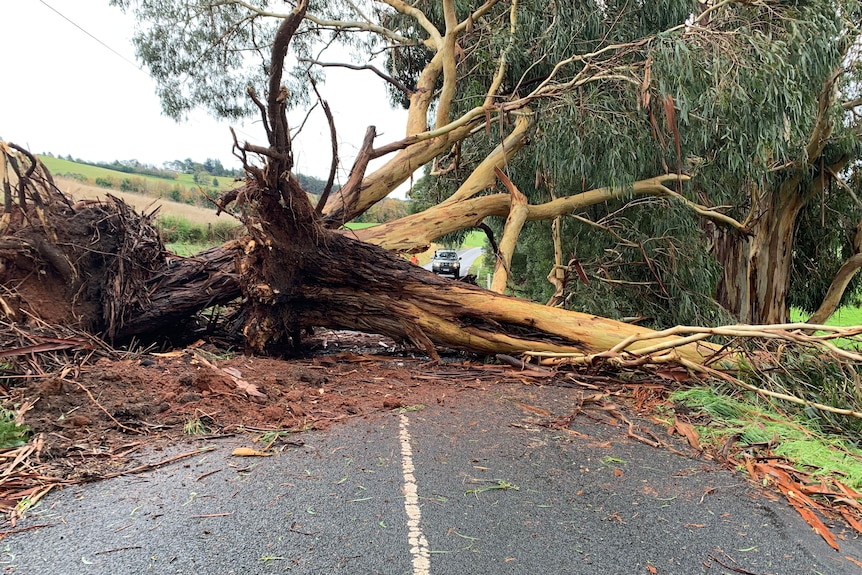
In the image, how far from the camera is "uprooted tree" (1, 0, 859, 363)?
5.73 m

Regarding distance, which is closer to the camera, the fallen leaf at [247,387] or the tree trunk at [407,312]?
the fallen leaf at [247,387]

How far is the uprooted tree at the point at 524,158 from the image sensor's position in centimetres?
573

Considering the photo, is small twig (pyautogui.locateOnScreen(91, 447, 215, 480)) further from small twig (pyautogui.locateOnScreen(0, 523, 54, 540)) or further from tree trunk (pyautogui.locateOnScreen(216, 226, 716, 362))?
tree trunk (pyautogui.locateOnScreen(216, 226, 716, 362))

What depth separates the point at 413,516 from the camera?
8.60 ft

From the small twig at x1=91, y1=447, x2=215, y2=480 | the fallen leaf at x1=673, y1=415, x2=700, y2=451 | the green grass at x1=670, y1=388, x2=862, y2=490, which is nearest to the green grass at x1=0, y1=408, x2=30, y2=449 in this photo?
the small twig at x1=91, y1=447, x2=215, y2=480

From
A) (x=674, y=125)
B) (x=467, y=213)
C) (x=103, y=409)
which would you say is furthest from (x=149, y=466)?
(x=467, y=213)

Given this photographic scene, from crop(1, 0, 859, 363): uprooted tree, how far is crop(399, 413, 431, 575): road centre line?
272 cm

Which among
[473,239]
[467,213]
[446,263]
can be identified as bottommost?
[446,263]

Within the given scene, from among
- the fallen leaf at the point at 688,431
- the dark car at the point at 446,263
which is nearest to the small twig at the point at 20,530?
the fallen leaf at the point at 688,431

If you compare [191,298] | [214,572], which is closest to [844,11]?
[191,298]

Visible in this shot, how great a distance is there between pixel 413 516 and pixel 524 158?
350 inches

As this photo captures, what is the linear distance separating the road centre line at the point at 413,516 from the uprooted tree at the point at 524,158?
2718mm

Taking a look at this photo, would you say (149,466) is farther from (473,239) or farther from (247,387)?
(473,239)

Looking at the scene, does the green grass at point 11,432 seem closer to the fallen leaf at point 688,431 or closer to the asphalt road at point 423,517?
the asphalt road at point 423,517
